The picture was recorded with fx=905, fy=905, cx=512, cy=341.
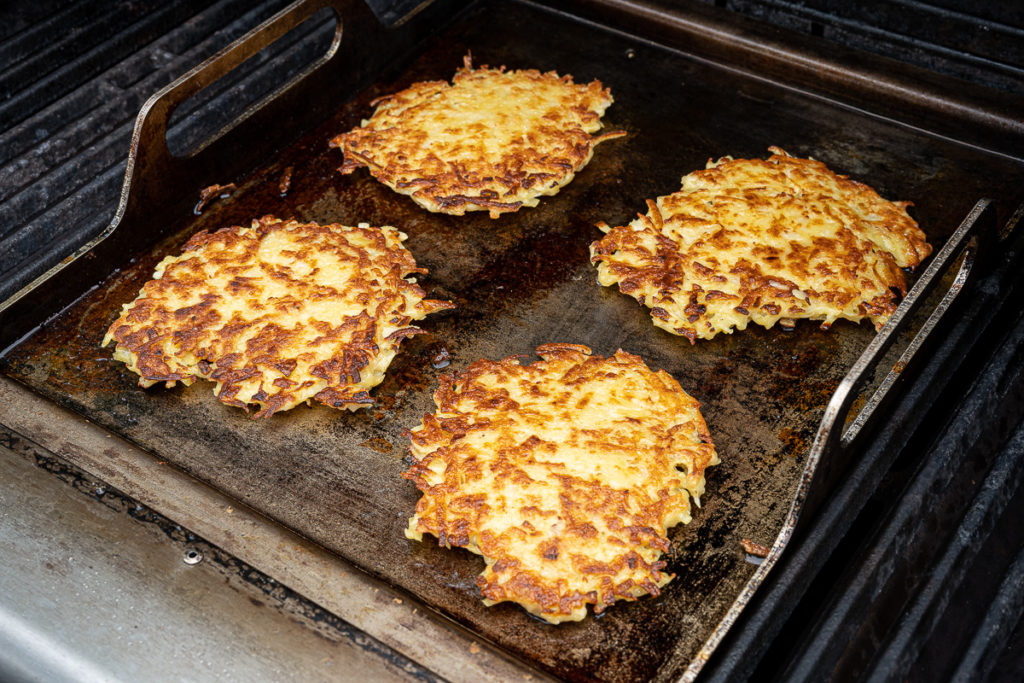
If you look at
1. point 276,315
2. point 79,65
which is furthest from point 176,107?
point 276,315

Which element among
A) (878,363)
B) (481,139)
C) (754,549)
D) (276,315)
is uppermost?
(878,363)

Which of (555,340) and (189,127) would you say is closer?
(555,340)

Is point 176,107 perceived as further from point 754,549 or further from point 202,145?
point 754,549

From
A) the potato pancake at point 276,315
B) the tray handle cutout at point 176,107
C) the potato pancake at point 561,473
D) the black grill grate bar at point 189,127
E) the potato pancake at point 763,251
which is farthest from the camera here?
the black grill grate bar at point 189,127

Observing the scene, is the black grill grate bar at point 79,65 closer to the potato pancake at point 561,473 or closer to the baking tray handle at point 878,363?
the potato pancake at point 561,473

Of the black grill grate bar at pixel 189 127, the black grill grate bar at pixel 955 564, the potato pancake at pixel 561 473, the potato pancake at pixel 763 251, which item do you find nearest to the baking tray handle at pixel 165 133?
the black grill grate bar at pixel 189 127
